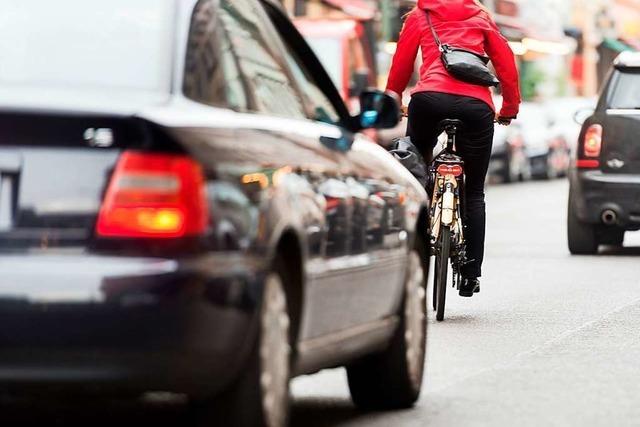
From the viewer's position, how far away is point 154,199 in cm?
563

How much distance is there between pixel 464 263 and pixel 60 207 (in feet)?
20.5

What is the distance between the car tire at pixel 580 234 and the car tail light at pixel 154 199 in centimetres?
1228

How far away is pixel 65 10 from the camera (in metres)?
6.38

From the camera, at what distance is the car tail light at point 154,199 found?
5.59m

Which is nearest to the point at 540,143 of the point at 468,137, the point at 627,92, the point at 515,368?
the point at 627,92

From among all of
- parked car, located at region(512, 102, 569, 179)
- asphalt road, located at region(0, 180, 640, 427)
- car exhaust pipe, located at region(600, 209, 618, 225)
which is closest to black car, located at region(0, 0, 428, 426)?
asphalt road, located at region(0, 180, 640, 427)

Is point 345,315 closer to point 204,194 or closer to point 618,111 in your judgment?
point 204,194

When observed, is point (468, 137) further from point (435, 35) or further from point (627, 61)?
point (627, 61)

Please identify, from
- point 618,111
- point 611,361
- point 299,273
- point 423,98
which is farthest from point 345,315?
point 618,111

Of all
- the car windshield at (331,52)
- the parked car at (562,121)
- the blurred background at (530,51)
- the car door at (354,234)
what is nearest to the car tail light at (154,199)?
the car door at (354,234)

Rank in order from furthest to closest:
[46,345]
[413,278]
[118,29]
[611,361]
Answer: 1. [611,361]
2. [413,278]
3. [118,29]
4. [46,345]

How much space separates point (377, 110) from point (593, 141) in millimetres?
10362

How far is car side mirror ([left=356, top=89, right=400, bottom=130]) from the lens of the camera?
294 inches

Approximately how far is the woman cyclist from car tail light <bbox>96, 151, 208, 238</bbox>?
19.6 feet
